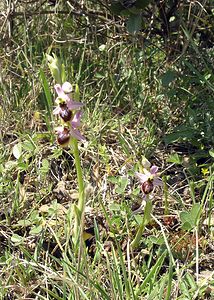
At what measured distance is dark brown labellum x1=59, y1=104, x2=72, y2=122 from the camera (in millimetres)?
1506

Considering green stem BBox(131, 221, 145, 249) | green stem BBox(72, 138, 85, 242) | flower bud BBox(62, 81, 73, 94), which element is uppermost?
flower bud BBox(62, 81, 73, 94)

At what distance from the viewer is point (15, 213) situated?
1854 millimetres

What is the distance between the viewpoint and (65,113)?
151 cm

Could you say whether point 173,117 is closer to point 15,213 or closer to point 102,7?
point 102,7

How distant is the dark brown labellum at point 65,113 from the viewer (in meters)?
1.51

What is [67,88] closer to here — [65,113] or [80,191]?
[65,113]

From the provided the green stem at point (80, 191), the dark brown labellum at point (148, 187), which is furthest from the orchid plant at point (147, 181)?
the green stem at point (80, 191)

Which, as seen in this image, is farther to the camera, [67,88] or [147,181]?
[147,181]

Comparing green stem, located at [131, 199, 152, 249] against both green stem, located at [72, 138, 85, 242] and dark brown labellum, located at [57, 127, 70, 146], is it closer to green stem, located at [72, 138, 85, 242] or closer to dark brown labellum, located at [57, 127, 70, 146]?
green stem, located at [72, 138, 85, 242]

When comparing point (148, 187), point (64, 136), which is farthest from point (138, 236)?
point (64, 136)

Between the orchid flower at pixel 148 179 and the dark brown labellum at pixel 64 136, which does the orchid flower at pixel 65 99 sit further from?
the orchid flower at pixel 148 179

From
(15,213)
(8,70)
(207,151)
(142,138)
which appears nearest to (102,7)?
(8,70)

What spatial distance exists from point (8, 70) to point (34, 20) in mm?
292

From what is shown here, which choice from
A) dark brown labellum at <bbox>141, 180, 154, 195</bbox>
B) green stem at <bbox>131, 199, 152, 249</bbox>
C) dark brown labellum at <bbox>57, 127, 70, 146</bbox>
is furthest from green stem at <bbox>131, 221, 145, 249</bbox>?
dark brown labellum at <bbox>57, 127, 70, 146</bbox>
